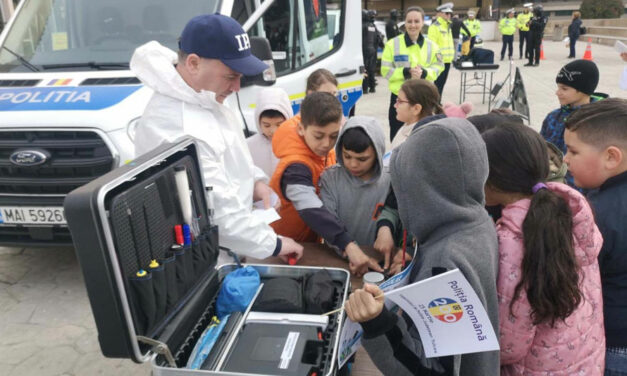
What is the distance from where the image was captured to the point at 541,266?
1175 millimetres

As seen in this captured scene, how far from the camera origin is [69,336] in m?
2.91

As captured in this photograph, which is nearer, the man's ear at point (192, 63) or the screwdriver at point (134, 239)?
the screwdriver at point (134, 239)

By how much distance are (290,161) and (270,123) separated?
0.93 meters

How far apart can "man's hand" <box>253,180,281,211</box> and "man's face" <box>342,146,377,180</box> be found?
0.36 metres

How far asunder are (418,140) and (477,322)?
44cm

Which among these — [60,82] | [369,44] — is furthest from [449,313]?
[369,44]

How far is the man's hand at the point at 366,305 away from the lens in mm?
1079

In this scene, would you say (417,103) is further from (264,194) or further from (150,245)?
(150,245)

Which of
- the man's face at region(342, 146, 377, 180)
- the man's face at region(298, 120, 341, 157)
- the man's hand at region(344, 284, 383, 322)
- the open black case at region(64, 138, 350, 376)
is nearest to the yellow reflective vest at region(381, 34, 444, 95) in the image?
the man's face at region(298, 120, 341, 157)

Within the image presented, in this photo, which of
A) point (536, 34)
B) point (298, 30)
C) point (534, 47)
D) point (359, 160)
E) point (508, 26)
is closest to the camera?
point (359, 160)

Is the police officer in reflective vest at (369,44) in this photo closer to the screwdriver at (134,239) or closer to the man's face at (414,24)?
the man's face at (414,24)

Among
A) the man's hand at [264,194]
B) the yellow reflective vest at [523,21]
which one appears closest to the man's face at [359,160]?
the man's hand at [264,194]

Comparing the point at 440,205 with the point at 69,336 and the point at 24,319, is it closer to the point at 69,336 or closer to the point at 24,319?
the point at 69,336

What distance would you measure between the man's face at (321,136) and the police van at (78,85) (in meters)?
1.26
